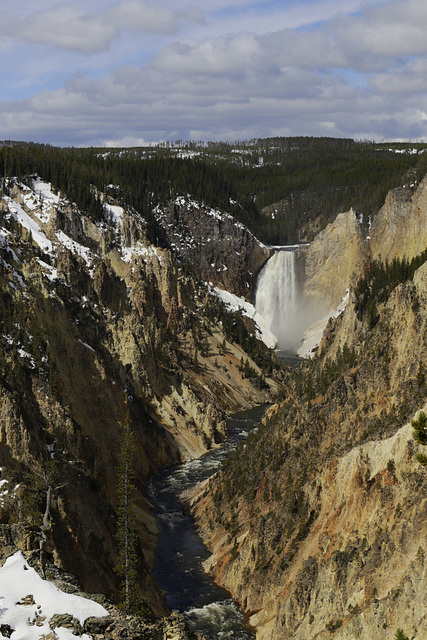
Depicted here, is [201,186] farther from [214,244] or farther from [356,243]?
[356,243]

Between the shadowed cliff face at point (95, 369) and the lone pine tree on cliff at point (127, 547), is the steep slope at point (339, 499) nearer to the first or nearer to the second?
the shadowed cliff face at point (95, 369)

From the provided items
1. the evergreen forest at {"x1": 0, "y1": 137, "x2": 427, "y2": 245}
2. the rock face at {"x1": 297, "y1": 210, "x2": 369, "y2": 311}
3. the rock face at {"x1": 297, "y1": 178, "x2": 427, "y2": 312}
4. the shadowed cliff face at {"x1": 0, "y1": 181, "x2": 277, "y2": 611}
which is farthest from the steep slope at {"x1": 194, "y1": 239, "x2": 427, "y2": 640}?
the rock face at {"x1": 297, "y1": 210, "x2": 369, "y2": 311}

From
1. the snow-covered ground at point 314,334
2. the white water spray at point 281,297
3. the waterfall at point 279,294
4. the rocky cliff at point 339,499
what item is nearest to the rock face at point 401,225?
the snow-covered ground at point 314,334

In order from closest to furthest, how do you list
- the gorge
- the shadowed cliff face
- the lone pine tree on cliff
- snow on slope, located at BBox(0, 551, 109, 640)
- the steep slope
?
snow on slope, located at BBox(0, 551, 109, 640) < the steep slope < the gorge < the lone pine tree on cliff < the shadowed cliff face

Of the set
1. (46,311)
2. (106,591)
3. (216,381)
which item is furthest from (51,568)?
(216,381)

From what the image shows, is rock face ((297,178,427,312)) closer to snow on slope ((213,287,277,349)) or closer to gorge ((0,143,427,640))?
gorge ((0,143,427,640))
